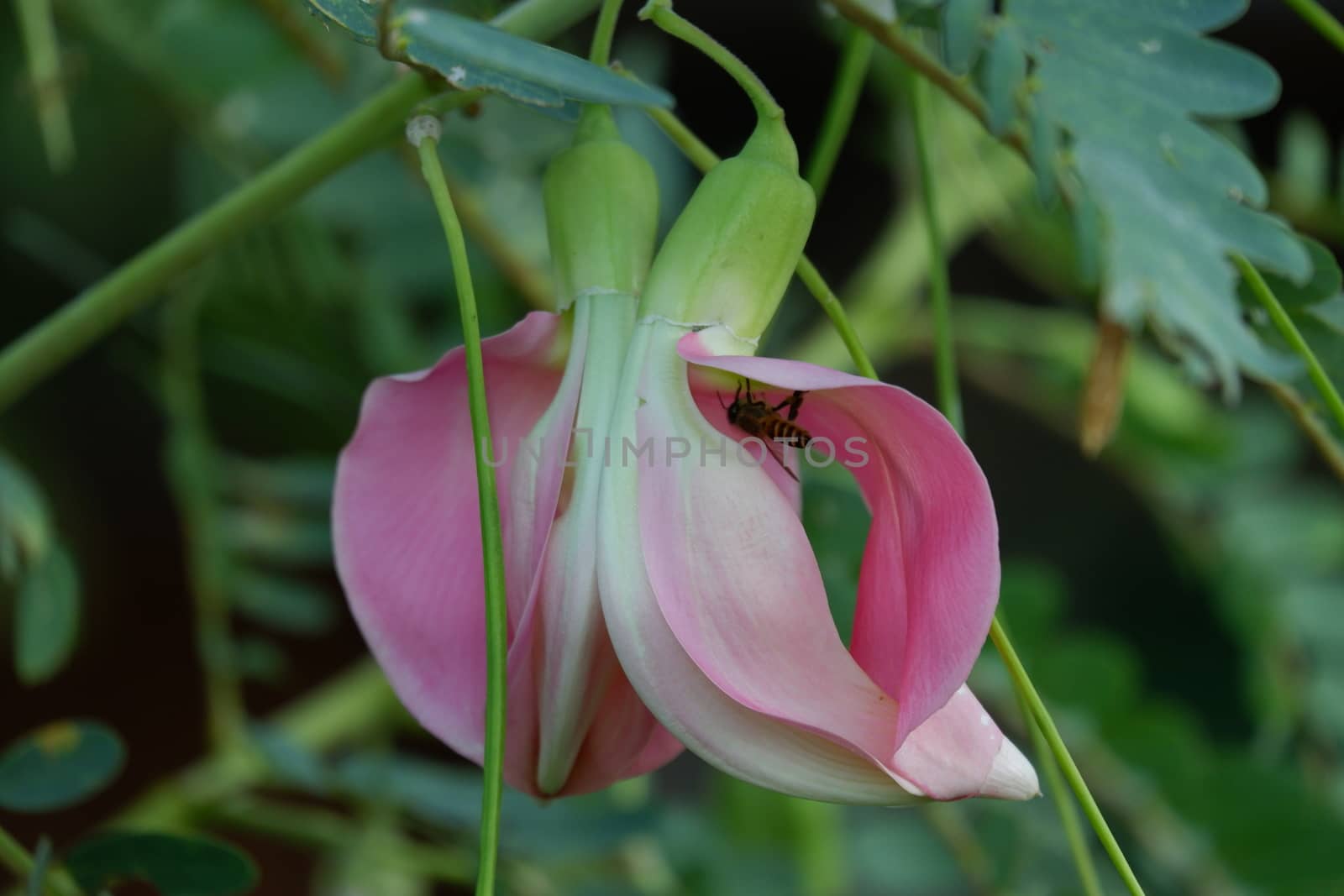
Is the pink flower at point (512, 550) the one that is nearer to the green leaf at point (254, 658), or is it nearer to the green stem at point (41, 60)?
the green stem at point (41, 60)

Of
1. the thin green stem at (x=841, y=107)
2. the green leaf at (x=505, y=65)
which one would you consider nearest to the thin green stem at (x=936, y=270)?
the thin green stem at (x=841, y=107)

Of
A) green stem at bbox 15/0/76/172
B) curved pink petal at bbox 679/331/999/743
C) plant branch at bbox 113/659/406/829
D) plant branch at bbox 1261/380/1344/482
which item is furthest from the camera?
plant branch at bbox 113/659/406/829

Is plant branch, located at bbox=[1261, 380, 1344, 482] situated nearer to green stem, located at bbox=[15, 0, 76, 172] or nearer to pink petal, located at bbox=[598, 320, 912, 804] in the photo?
pink petal, located at bbox=[598, 320, 912, 804]

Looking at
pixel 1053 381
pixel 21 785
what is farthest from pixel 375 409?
pixel 1053 381

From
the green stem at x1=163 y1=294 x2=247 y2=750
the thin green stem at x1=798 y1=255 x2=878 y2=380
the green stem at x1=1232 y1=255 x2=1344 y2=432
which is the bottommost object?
the green stem at x1=163 y1=294 x2=247 y2=750

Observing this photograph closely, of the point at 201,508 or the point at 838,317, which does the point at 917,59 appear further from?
the point at 201,508

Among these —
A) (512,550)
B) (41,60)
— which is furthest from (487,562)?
(41,60)

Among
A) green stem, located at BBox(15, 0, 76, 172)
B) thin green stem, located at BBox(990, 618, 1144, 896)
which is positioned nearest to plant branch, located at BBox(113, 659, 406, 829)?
green stem, located at BBox(15, 0, 76, 172)

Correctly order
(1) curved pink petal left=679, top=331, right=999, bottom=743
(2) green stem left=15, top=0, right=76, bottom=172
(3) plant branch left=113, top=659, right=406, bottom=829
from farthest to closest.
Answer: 1. (3) plant branch left=113, top=659, right=406, bottom=829
2. (2) green stem left=15, top=0, right=76, bottom=172
3. (1) curved pink petal left=679, top=331, right=999, bottom=743
